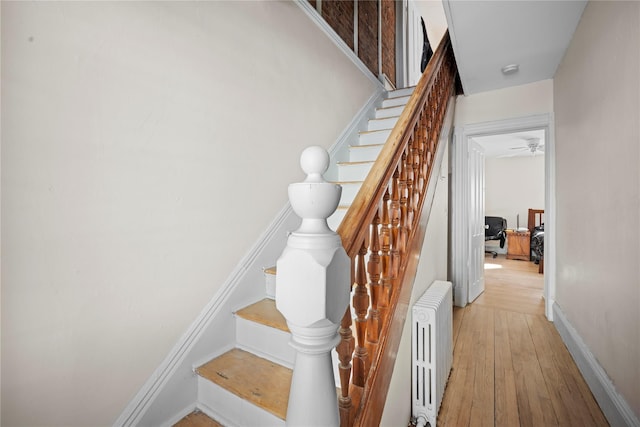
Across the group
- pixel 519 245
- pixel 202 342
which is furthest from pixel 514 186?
pixel 202 342

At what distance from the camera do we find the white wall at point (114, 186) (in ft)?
3.17

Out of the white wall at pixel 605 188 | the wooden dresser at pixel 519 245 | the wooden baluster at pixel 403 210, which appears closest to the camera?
the white wall at pixel 605 188

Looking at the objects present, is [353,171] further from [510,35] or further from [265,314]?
[510,35]

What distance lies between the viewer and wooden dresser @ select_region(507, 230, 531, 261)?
652cm

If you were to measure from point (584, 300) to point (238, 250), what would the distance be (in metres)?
2.29

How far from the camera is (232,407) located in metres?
1.28

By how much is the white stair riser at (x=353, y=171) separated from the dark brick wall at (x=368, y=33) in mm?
1535

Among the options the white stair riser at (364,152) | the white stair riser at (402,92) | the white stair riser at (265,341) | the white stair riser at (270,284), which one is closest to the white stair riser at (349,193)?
the white stair riser at (364,152)

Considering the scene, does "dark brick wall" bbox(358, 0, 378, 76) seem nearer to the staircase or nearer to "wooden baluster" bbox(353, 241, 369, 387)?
the staircase

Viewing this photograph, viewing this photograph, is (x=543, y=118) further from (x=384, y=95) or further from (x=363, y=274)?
(x=363, y=274)

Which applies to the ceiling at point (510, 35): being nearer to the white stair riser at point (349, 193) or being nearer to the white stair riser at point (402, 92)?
the white stair riser at point (402, 92)

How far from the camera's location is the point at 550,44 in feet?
8.00

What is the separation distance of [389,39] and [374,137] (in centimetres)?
226

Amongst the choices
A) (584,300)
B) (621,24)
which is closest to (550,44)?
(621,24)
